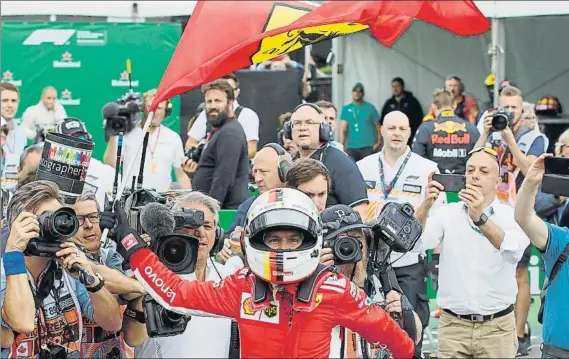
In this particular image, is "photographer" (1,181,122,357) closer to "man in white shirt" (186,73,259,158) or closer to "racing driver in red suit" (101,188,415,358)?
"racing driver in red suit" (101,188,415,358)

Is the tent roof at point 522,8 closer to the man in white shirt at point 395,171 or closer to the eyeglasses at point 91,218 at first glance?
the man in white shirt at point 395,171

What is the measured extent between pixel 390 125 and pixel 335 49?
8.79 metres

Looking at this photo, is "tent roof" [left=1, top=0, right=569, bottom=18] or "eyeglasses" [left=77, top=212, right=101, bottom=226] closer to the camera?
"eyeglasses" [left=77, top=212, right=101, bottom=226]

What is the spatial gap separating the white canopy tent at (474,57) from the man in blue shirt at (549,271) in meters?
4.38

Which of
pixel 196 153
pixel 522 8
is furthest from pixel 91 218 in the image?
pixel 522 8

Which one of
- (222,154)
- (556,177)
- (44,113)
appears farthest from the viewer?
(44,113)

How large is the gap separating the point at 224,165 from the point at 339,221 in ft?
14.0

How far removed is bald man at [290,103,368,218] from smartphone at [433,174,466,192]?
2.78ft

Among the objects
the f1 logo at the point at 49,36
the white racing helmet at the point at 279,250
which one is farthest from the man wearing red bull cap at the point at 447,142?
the f1 logo at the point at 49,36

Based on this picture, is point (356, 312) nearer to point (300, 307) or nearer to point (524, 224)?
point (300, 307)

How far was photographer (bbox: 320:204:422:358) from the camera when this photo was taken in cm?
467

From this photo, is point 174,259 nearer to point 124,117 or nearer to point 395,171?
point 124,117

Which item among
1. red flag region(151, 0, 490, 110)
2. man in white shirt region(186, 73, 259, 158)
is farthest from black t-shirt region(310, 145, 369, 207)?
man in white shirt region(186, 73, 259, 158)

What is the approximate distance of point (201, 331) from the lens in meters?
5.28
